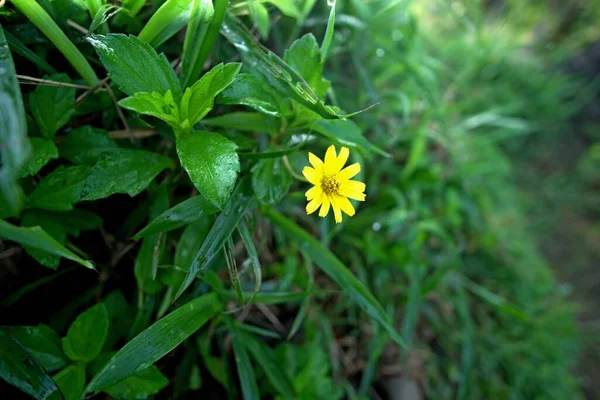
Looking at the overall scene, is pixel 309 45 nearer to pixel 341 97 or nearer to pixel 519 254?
pixel 341 97

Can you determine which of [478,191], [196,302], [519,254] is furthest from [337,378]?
[519,254]

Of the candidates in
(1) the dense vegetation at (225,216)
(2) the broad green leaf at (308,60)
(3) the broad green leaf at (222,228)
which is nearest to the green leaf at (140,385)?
(1) the dense vegetation at (225,216)

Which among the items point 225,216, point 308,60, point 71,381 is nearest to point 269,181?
point 225,216

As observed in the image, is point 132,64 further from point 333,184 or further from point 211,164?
point 333,184

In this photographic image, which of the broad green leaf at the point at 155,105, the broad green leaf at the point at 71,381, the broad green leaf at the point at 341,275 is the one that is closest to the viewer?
the broad green leaf at the point at 155,105

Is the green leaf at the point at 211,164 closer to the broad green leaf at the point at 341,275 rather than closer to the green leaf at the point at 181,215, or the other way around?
the green leaf at the point at 181,215

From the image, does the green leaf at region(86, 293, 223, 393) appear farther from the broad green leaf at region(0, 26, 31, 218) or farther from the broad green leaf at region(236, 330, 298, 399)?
the broad green leaf at region(0, 26, 31, 218)

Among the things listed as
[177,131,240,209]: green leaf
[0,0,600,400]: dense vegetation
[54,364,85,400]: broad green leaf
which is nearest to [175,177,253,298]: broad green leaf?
[0,0,600,400]: dense vegetation

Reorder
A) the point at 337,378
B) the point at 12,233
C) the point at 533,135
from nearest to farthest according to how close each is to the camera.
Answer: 1. the point at 12,233
2. the point at 337,378
3. the point at 533,135
